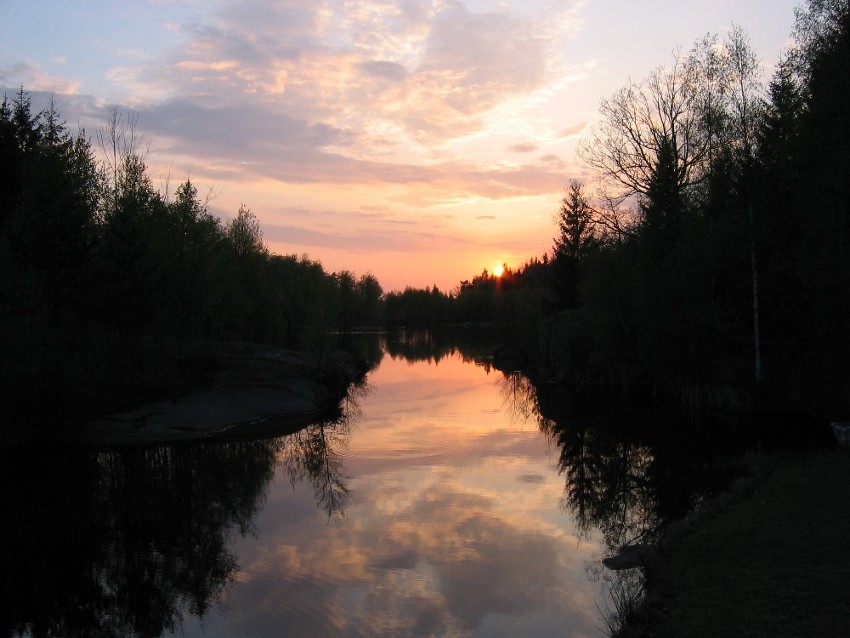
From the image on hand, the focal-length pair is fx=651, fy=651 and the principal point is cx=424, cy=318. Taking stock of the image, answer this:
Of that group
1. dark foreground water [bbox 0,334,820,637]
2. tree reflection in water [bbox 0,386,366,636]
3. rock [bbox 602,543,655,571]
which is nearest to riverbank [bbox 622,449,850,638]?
rock [bbox 602,543,655,571]

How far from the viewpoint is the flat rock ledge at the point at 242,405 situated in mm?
24406

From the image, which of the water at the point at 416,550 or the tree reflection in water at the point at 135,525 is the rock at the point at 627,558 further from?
the tree reflection in water at the point at 135,525

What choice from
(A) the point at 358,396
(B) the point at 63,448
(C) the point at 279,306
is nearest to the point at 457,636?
(B) the point at 63,448

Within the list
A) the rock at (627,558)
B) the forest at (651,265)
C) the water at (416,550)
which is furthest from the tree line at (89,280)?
the rock at (627,558)

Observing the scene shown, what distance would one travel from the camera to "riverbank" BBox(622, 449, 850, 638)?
7.09m

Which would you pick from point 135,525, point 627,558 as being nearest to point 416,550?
point 627,558

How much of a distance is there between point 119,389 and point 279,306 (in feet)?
80.1

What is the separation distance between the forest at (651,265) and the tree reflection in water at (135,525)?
467 centimetres

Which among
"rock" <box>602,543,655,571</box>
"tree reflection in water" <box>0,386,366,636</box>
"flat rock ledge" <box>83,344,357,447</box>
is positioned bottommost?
"tree reflection in water" <box>0,386,366,636</box>

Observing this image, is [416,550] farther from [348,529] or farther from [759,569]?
[759,569]

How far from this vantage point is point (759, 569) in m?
8.59

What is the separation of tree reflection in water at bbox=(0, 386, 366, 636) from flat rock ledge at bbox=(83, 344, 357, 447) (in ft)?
6.46

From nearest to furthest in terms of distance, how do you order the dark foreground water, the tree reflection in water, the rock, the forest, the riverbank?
the riverbank, the dark foreground water, the tree reflection in water, the rock, the forest

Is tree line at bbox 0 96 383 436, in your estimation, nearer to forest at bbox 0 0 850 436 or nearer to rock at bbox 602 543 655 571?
forest at bbox 0 0 850 436
